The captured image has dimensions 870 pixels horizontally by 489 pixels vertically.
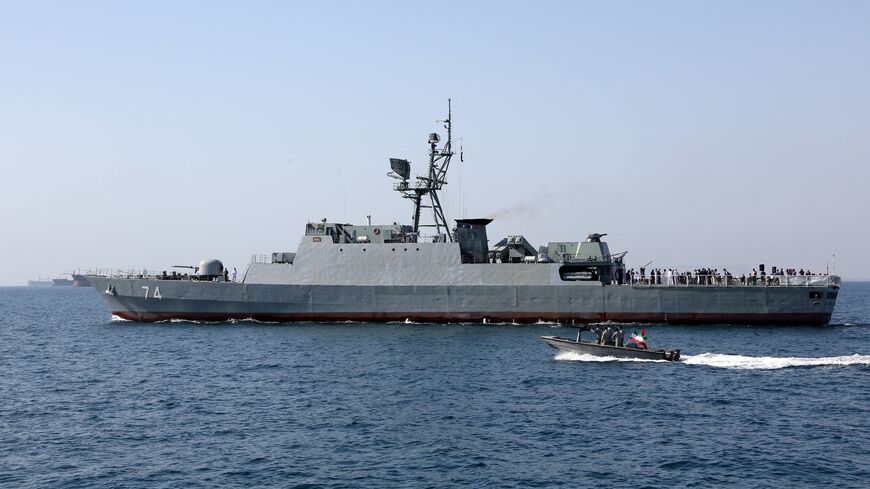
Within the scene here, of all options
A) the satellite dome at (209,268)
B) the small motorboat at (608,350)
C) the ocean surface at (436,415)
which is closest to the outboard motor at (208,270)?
the satellite dome at (209,268)

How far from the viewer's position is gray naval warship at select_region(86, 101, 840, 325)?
38.7 meters

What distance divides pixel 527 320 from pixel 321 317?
11490 mm

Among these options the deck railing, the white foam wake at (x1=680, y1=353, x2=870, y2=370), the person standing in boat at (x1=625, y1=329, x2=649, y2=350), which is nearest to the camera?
the white foam wake at (x1=680, y1=353, x2=870, y2=370)

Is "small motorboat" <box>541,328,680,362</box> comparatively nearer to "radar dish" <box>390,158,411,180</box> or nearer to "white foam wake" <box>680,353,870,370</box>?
"white foam wake" <box>680,353,870,370</box>

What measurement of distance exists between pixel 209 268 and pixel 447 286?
14.7 metres

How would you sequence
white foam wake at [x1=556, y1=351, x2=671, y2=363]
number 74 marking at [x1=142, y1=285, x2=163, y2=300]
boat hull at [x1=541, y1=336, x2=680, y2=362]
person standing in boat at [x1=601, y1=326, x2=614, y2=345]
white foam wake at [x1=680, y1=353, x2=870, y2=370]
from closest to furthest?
white foam wake at [x1=680, y1=353, x2=870, y2=370]
boat hull at [x1=541, y1=336, x2=680, y2=362]
white foam wake at [x1=556, y1=351, x2=671, y2=363]
person standing in boat at [x1=601, y1=326, x2=614, y2=345]
number 74 marking at [x1=142, y1=285, x2=163, y2=300]

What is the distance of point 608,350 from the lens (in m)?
28.5

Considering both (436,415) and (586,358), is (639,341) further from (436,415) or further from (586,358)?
(436,415)

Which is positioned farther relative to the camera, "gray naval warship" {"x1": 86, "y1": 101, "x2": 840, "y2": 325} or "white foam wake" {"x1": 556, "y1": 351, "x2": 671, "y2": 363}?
"gray naval warship" {"x1": 86, "y1": 101, "x2": 840, "y2": 325}

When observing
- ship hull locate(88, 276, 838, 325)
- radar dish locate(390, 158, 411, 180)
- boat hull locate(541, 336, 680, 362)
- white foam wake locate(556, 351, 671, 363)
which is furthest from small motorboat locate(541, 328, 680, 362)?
radar dish locate(390, 158, 411, 180)

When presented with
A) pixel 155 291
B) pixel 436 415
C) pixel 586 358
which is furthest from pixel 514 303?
pixel 155 291

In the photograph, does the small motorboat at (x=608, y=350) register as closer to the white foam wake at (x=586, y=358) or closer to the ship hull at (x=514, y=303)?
the white foam wake at (x=586, y=358)

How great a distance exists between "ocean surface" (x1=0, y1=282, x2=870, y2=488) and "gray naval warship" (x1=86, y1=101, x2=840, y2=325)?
4924 millimetres

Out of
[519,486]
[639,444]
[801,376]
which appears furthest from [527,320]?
[519,486]
